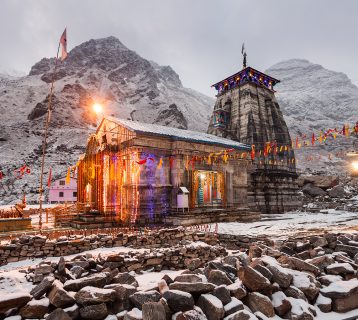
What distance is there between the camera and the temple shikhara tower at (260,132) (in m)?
28.8

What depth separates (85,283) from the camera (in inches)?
183

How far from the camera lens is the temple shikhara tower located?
28.8m

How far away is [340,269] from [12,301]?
6.66m

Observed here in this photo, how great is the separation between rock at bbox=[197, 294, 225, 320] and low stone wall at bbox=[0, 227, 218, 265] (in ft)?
28.5

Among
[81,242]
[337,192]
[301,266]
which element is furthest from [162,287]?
[337,192]

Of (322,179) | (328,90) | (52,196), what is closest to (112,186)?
(52,196)

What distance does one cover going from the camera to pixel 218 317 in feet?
12.5

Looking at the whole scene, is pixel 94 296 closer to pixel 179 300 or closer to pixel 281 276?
pixel 179 300

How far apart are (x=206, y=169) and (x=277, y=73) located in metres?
191

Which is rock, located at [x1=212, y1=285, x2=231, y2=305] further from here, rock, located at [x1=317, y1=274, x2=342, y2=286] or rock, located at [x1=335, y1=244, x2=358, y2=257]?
rock, located at [x1=335, y1=244, x2=358, y2=257]

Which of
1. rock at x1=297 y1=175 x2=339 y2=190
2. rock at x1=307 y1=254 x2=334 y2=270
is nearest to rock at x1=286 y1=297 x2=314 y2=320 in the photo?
rock at x1=307 y1=254 x2=334 y2=270

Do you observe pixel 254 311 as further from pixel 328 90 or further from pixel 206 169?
pixel 328 90

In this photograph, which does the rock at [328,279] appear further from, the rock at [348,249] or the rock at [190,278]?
the rock at [190,278]

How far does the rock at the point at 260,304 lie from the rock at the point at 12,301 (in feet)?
12.7
